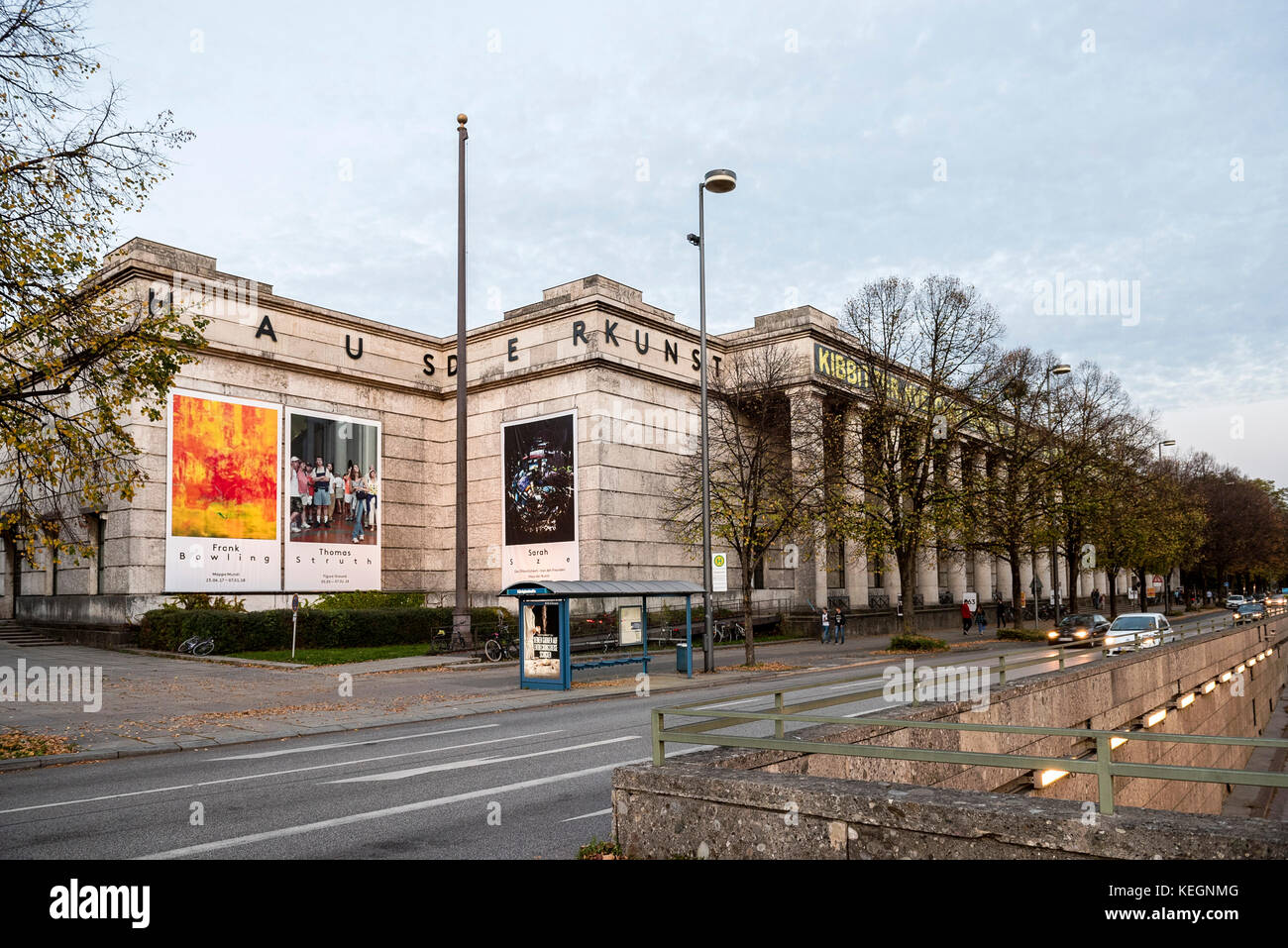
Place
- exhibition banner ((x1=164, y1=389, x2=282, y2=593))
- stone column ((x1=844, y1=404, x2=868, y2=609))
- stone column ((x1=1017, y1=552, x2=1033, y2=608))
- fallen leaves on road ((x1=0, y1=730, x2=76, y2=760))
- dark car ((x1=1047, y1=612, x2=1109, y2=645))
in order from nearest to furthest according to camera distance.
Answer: fallen leaves on road ((x1=0, y1=730, x2=76, y2=760))
exhibition banner ((x1=164, y1=389, x2=282, y2=593))
dark car ((x1=1047, y1=612, x2=1109, y2=645))
stone column ((x1=844, y1=404, x2=868, y2=609))
stone column ((x1=1017, y1=552, x2=1033, y2=608))

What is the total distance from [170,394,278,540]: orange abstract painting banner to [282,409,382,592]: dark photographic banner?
1033 millimetres

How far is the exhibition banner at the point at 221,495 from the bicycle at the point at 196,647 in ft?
11.9

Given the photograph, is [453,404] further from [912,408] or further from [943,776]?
[943,776]

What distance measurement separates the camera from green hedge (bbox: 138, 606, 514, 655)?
97.0 ft

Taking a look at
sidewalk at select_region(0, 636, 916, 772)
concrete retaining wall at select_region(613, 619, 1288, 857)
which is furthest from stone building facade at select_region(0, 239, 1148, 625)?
concrete retaining wall at select_region(613, 619, 1288, 857)

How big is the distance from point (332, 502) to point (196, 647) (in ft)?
33.3

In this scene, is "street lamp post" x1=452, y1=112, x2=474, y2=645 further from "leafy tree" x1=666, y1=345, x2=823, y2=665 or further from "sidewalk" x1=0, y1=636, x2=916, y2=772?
"leafy tree" x1=666, y1=345, x2=823, y2=665

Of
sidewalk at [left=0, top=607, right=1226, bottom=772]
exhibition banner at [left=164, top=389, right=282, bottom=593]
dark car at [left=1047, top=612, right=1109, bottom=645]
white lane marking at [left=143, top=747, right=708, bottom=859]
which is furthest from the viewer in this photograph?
dark car at [left=1047, top=612, right=1109, bottom=645]

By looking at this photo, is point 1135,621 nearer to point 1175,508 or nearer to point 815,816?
point 815,816

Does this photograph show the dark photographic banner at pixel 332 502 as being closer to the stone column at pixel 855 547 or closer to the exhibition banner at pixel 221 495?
the exhibition banner at pixel 221 495
